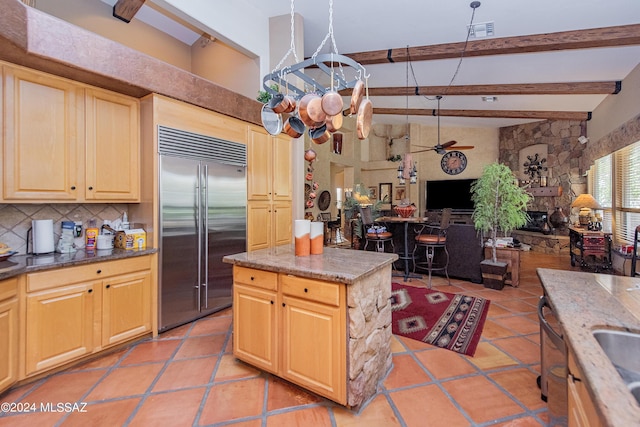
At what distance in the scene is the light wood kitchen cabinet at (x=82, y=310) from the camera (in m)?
2.03

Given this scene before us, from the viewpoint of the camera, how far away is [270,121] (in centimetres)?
222

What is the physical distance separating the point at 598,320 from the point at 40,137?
139 inches

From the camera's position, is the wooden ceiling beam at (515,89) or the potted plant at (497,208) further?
the wooden ceiling beam at (515,89)

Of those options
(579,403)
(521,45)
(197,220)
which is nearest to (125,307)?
(197,220)

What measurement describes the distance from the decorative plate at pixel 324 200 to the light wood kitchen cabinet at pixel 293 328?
21.3 feet

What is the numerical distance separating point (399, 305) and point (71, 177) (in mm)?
3545

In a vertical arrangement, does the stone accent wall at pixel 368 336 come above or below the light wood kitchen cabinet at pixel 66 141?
below

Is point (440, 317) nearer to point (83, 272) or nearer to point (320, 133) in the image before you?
point (320, 133)

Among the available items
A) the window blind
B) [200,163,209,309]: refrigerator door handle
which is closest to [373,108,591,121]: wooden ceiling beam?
the window blind

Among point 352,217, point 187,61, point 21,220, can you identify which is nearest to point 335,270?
point 21,220

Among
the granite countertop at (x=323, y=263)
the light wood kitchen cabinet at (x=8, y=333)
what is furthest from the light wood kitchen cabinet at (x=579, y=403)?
the light wood kitchen cabinet at (x=8, y=333)

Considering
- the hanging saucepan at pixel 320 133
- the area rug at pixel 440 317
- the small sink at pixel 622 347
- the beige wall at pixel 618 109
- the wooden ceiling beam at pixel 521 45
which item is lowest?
the area rug at pixel 440 317

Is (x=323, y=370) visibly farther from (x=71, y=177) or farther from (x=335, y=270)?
(x=71, y=177)

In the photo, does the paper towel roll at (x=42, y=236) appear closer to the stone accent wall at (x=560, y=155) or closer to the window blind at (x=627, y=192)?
the window blind at (x=627, y=192)
